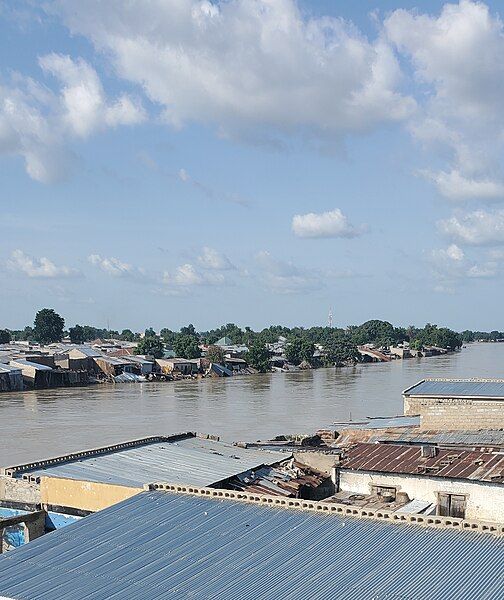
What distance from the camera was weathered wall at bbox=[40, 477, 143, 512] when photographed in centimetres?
1005

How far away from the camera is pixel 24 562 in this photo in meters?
7.03

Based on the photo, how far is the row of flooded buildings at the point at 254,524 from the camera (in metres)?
6.36

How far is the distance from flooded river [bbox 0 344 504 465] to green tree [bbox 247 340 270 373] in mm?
6274

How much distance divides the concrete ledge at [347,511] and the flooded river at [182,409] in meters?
14.1

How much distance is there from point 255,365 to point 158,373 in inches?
336

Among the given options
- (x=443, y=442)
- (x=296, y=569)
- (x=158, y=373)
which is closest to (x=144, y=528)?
(x=296, y=569)

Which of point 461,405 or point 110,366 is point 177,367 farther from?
point 461,405

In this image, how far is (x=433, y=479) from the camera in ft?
37.2

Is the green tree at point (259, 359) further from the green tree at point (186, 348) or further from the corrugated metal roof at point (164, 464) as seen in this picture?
the corrugated metal roof at point (164, 464)

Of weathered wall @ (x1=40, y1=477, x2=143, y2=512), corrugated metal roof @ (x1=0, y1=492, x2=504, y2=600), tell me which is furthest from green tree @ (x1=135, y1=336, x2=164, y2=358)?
corrugated metal roof @ (x1=0, y1=492, x2=504, y2=600)

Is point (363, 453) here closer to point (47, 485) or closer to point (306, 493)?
point (306, 493)

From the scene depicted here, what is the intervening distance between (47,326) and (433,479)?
228 feet

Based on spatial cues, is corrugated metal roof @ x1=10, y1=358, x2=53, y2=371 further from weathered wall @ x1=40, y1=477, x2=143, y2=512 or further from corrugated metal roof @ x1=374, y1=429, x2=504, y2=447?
weathered wall @ x1=40, y1=477, x2=143, y2=512

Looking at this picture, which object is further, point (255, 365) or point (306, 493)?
point (255, 365)
